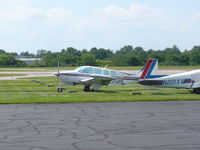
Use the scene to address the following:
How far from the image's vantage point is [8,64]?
402ft

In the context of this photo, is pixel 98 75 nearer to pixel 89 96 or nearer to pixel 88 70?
pixel 88 70

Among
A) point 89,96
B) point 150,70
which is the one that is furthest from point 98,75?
point 89,96

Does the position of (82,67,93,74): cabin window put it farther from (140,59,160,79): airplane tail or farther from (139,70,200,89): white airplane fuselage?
(139,70,200,89): white airplane fuselage

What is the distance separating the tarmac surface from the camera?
1185cm

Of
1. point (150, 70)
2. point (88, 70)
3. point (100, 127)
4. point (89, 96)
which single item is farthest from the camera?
point (88, 70)

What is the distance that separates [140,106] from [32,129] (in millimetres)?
8401

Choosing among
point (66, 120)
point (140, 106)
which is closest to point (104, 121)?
point (66, 120)

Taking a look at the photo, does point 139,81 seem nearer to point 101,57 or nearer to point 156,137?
point 156,137

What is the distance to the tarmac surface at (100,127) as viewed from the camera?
11.9m

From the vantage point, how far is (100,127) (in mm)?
14828

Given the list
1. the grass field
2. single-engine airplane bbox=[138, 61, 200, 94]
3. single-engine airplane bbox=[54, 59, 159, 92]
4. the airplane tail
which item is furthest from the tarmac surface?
single-engine airplane bbox=[54, 59, 159, 92]

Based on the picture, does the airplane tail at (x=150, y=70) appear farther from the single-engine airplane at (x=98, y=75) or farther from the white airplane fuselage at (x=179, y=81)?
the white airplane fuselage at (x=179, y=81)

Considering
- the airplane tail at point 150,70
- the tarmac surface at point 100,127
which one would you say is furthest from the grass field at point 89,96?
the tarmac surface at point 100,127

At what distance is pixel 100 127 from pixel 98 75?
59.4ft
